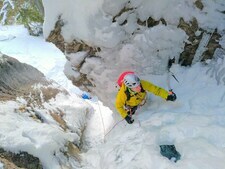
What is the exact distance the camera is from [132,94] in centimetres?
732

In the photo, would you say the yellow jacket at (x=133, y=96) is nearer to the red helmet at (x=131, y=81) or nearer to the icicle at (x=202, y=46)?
the red helmet at (x=131, y=81)

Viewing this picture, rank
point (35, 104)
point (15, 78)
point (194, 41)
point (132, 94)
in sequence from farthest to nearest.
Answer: point (15, 78) < point (35, 104) < point (194, 41) < point (132, 94)

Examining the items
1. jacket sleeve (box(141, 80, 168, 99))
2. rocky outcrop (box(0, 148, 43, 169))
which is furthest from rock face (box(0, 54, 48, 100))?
jacket sleeve (box(141, 80, 168, 99))

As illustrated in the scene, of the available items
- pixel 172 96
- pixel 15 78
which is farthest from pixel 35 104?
pixel 172 96

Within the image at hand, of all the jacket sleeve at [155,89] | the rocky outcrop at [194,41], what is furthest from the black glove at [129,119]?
the rocky outcrop at [194,41]

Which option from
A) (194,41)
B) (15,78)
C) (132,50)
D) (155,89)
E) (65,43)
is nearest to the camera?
(155,89)

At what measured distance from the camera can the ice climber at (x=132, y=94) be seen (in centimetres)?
691

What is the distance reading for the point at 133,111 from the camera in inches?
307

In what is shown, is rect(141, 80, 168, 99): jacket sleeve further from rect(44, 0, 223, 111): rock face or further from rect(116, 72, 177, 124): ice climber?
rect(44, 0, 223, 111): rock face

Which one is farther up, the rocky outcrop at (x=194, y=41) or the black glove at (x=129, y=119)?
the rocky outcrop at (x=194, y=41)

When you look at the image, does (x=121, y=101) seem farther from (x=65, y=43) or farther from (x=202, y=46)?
(x=65, y=43)

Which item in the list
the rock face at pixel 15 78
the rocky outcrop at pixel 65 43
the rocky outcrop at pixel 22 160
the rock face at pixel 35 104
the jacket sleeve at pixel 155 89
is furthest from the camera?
the rock face at pixel 15 78

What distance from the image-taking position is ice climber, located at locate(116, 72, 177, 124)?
6910 mm

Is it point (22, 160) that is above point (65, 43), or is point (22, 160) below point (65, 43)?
below
